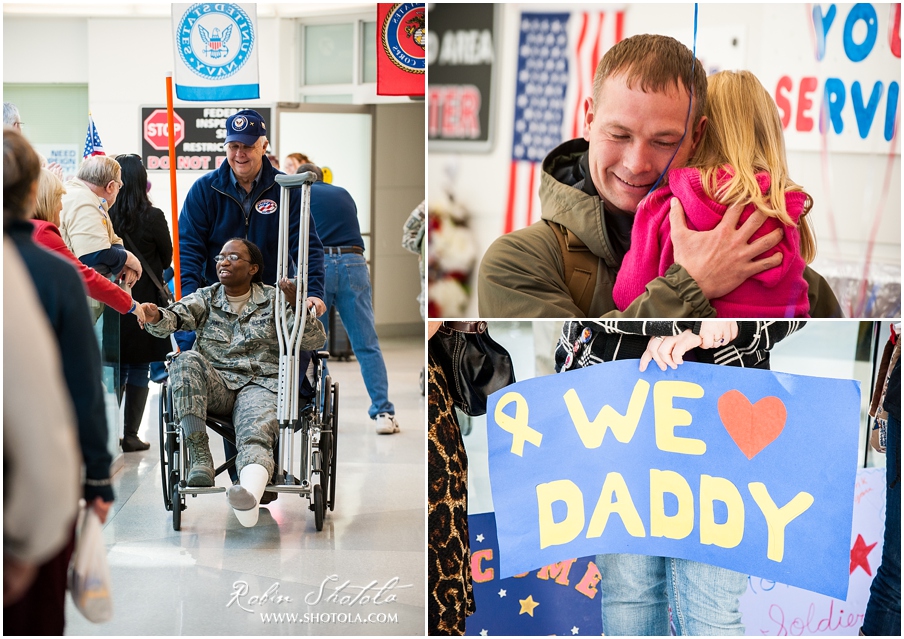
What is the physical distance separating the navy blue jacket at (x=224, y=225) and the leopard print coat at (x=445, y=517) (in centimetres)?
105

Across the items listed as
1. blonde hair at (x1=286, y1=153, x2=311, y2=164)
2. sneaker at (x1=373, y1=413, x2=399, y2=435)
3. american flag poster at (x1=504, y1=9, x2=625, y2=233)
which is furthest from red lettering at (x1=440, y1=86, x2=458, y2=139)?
sneaker at (x1=373, y1=413, x2=399, y2=435)

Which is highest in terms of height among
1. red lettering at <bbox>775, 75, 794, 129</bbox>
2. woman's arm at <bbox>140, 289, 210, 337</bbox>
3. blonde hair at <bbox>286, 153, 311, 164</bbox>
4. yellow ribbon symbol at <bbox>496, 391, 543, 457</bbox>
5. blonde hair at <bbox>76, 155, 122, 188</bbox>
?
red lettering at <bbox>775, 75, 794, 129</bbox>

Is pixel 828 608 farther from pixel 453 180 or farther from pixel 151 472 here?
pixel 151 472

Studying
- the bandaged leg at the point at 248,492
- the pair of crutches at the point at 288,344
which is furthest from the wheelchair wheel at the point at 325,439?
the bandaged leg at the point at 248,492

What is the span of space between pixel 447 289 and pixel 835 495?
1037 millimetres

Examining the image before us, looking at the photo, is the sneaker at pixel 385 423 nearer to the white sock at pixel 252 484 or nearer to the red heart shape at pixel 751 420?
the white sock at pixel 252 484

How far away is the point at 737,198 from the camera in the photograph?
6.28 feet

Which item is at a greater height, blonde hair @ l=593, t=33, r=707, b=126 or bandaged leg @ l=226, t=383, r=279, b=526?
blonde hair @ l=593, t=33, r=707, b=126

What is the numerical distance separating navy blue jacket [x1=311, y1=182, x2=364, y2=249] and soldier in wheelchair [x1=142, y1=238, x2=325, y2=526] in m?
0.80

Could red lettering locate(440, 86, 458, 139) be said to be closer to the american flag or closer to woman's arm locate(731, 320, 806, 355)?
woman's arm locate(731, 320, 806, 355)

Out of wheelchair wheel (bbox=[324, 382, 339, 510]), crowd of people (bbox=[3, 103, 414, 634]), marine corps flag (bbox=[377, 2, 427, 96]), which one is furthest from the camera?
wheelchair wheel (bbox=[324, 382, 339, 510])

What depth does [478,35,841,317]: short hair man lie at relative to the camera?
1910mm

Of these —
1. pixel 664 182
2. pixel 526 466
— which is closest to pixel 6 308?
pixel 526 466

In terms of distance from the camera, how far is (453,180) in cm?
200
